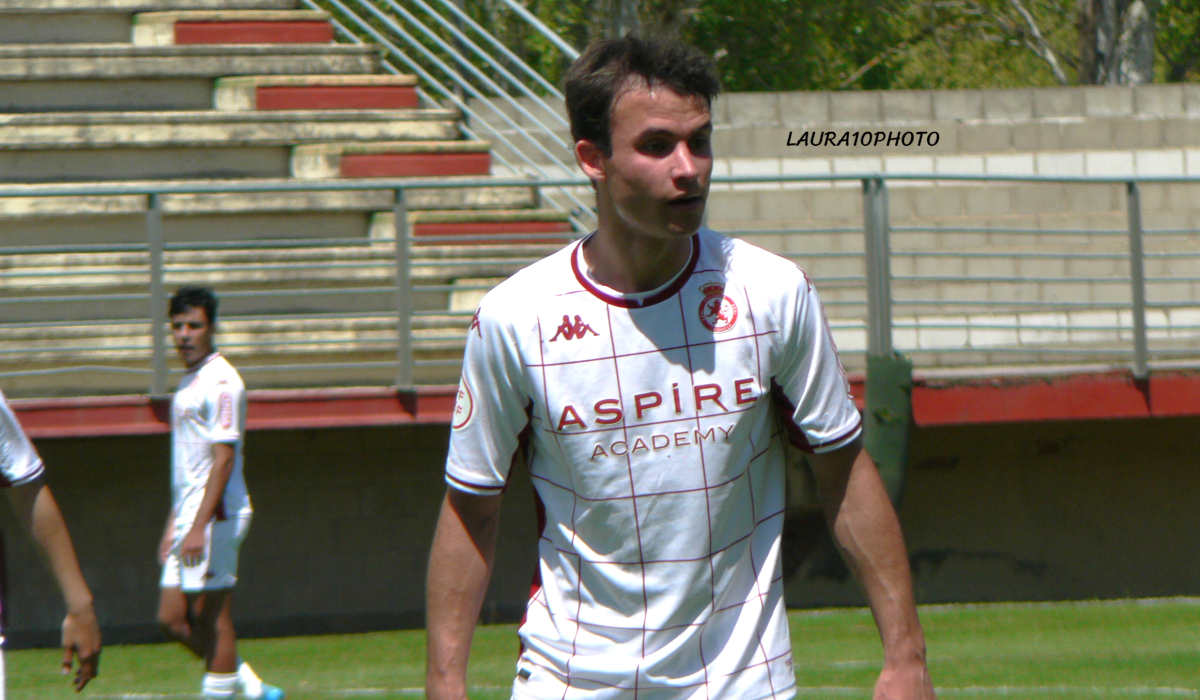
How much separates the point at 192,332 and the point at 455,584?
530 centimetres

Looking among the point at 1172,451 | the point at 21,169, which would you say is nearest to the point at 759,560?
the point at 1172,451

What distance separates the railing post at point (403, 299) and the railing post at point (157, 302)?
1.52 m

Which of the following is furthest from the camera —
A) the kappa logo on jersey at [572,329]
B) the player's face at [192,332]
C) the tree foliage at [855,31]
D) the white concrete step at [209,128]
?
the tree foliage at [855,31]

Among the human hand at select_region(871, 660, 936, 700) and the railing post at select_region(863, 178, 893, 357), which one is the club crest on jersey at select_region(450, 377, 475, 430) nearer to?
the human hand at select_region(871, 660, 936, 700)

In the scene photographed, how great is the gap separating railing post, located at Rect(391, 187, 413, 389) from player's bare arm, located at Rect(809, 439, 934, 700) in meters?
8.11

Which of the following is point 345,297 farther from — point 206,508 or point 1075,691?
point 1075,691

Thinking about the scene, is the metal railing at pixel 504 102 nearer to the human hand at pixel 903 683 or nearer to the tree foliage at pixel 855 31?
the tree foliage at pixel 855 31

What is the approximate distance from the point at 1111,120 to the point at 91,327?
10.8 meters

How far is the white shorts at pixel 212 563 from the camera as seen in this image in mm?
8078

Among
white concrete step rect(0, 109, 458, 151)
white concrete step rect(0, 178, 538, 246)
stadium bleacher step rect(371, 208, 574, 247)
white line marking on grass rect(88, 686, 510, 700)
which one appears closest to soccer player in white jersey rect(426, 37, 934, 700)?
white line marking on grass rect(88, 686, 510, 700)

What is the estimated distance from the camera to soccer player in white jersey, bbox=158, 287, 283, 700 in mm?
8062

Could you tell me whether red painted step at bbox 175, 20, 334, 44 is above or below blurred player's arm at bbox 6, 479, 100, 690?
above

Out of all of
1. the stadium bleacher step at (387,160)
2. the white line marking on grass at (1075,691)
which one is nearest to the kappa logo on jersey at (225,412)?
the white line marking on grass at (1075,691)

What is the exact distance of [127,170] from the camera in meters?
13.9
